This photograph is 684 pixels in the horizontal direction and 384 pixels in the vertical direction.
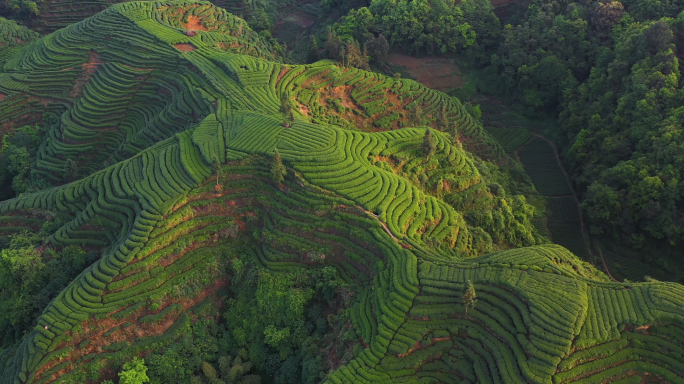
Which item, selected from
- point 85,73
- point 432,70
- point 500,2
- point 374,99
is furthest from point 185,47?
point 500,2

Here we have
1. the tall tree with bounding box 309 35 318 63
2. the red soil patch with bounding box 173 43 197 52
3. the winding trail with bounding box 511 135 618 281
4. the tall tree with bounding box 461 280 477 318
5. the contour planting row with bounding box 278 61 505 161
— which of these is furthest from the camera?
the tall tree with bounding box 309 35 318 63

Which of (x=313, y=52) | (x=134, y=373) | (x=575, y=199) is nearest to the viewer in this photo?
(x=134, y=373)

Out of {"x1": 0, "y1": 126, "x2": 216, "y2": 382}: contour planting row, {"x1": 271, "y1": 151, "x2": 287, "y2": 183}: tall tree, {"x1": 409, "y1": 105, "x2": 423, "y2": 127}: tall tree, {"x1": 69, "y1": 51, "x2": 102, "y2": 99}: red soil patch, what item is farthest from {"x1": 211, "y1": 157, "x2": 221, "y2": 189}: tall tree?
{"x1": 69, "y1": 51, "x2": 102, "y2": 99}: red soil patch

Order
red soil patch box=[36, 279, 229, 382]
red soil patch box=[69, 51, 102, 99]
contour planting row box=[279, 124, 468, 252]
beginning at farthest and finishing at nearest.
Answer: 1. red soil patch box=[69, 51, 102, 99]
2. contour planting row box=[279, 124, 468, 252]
3. red soil patch box=[36, 279, 229, 382]

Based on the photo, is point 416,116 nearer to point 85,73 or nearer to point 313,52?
point 313,52

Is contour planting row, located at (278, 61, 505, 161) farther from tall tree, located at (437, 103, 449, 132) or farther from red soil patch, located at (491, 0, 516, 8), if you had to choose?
red soil patch, located at (491, 0, 516, 8)

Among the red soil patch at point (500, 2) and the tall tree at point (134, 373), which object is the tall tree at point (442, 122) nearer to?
the red soil patch at point (500, 2)
